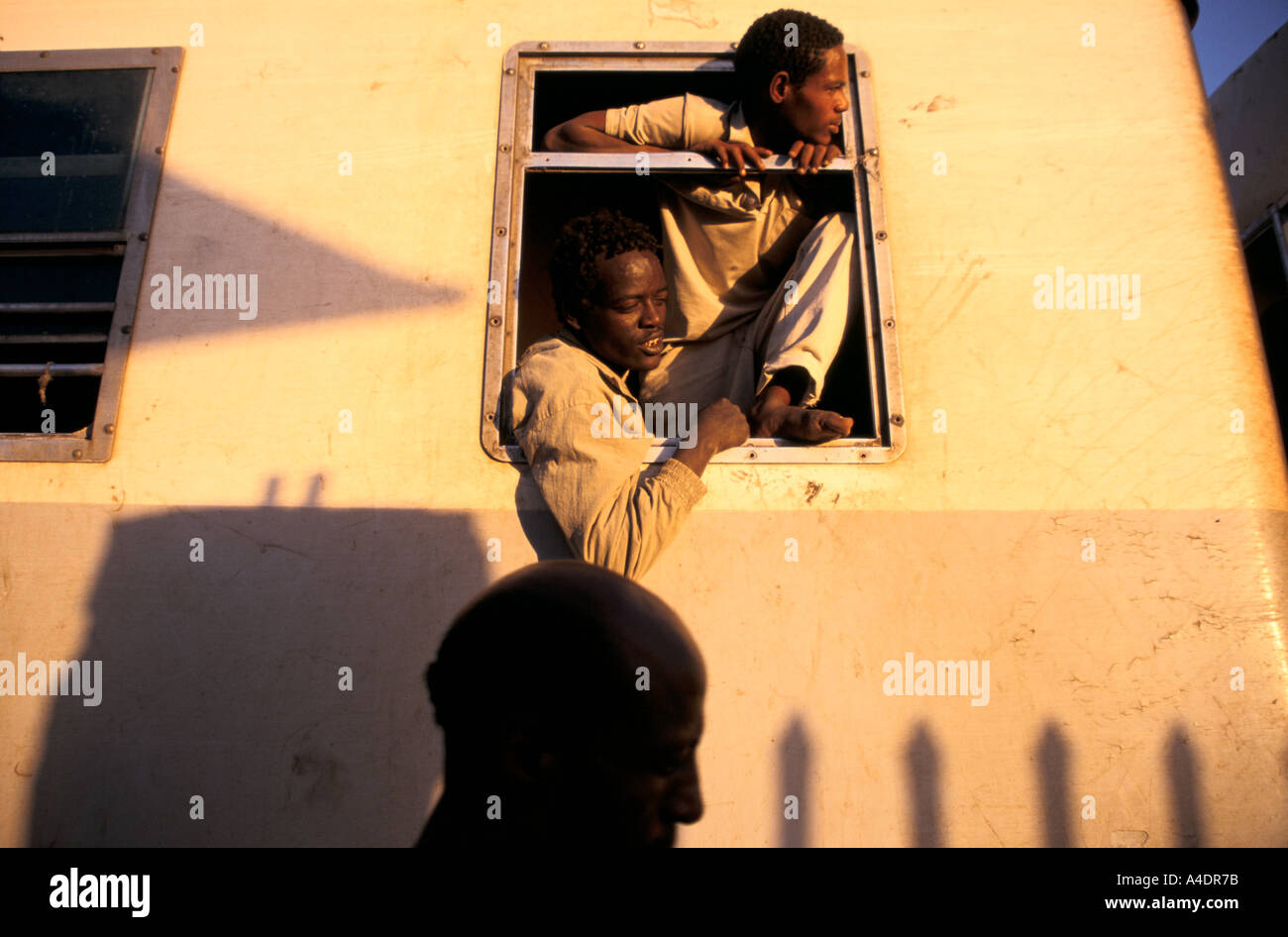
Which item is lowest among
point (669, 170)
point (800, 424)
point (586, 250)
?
point (800, 424)

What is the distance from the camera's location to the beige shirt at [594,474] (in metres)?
1.70

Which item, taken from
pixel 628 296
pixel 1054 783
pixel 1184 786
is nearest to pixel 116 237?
pixel 628 296

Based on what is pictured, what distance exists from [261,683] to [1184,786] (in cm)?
182

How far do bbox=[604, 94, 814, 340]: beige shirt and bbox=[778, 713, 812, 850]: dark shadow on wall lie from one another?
3.94ft

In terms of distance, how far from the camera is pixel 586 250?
2.26 metres

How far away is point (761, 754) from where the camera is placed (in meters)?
1.65

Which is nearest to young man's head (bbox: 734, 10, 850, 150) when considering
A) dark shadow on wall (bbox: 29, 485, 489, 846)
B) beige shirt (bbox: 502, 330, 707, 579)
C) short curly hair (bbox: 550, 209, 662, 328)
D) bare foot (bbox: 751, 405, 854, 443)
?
short curly hair (bbox: 550, 209, 662, 328)

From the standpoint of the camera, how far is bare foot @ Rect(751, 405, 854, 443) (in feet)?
5.97

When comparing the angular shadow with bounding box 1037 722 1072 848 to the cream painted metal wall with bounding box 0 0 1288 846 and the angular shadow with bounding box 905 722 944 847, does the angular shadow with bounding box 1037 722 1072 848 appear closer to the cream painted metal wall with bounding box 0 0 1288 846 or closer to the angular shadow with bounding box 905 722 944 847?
the cream painted metal wall with bounding box 0 0 1288 846

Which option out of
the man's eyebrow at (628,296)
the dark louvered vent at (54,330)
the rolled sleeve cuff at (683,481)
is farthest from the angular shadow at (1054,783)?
the dark louvered vent at (54,330)

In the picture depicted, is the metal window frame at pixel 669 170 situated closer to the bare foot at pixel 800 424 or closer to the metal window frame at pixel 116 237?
the bare foot at pixel 800 424

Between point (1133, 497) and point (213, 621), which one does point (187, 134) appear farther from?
point (1133, 497)

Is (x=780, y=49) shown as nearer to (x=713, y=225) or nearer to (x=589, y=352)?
(x=713, y=225)
